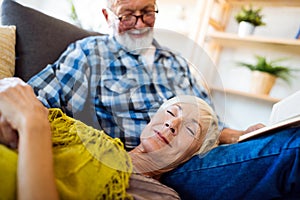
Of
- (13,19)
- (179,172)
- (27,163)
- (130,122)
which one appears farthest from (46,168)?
(13,19)

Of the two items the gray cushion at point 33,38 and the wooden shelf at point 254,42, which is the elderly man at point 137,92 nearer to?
the gray cushion at point 33,38

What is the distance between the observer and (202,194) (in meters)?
0.75

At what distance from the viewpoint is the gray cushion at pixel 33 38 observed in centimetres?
111

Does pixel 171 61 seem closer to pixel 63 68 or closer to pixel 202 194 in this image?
pixel 63 68

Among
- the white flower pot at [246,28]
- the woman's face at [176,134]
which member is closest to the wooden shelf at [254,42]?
the white flower pot at [246,28]

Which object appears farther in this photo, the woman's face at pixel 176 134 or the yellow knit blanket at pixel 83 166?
the woman's face at pixel 176 134

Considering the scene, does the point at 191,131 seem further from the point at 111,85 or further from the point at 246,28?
the point at 246,28

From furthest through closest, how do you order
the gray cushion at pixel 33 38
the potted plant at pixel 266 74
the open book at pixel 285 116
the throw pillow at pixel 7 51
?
the potted plant at pixel 266 74, the gray cushion at pixel 33 38, the throw pillow at pixel 7 51, the open book at pixel 285 116

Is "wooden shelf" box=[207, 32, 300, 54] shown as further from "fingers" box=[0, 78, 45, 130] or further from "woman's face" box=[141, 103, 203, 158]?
"fingers" box=[0, 78, 45, 130]

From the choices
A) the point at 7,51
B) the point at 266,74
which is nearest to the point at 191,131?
the point at 7,51

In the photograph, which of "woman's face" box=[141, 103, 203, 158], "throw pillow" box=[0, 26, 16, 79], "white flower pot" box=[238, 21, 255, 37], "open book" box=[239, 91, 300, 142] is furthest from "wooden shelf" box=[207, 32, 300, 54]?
"throw pillow" box=[0, 26, 16, 79]

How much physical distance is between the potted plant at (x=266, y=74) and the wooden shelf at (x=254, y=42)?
0.11 meters

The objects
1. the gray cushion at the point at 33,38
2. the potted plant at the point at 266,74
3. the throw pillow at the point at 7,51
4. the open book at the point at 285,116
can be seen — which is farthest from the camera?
the potted plant at the point at 266,74

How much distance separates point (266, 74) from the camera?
1796mm
